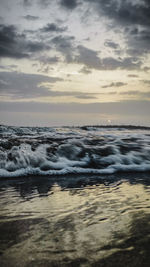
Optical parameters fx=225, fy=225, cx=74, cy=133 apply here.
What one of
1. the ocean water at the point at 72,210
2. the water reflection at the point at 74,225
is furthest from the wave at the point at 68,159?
the water reflection at the point at 74,225

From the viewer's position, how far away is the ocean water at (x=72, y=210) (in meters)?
1.69

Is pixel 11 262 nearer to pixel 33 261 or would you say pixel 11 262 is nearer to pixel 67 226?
pixel 33 261

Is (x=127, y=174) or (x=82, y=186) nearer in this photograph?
(x=82, y=186)

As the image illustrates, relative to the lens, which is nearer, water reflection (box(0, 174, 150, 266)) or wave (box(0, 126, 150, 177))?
water reflection (box(0, 174, 150, 266))

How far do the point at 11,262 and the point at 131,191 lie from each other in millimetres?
2498

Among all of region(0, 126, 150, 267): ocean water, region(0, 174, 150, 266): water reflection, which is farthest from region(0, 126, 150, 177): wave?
region(0, 174, 150, 266): water reflection

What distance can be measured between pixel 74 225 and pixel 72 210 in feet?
1.52

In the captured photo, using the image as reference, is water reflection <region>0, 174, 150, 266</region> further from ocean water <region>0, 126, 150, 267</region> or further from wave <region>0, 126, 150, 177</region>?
wave <region>0, 126, 150, 177</region>

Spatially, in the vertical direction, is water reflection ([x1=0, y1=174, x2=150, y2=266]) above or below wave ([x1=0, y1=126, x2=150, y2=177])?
below

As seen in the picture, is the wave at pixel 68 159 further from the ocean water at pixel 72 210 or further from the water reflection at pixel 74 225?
the water reflection at pixel 74 225

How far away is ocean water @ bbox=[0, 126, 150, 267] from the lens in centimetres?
169

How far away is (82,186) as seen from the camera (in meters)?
4.08

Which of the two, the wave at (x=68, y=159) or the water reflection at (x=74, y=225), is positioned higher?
the wave at (x=68, y=159)

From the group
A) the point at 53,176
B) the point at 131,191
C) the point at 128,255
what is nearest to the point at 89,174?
the point at 53,176
